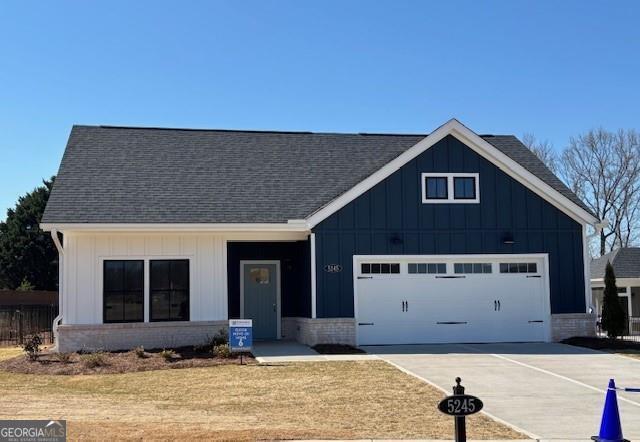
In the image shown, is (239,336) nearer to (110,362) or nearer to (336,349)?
(336,349)

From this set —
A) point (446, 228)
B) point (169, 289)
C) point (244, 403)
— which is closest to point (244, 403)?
point (244, 403)

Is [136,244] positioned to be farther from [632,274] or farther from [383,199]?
[632,274]

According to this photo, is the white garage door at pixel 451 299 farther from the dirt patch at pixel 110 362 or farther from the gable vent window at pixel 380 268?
the dirt patch at pixel 110 362

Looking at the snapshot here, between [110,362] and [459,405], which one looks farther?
[110,362]

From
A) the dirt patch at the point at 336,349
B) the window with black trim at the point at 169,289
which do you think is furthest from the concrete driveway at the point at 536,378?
the window with black trim at the point at 169,289

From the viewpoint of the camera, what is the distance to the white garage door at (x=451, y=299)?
806 inches

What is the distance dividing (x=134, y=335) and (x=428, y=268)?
8.04 metres

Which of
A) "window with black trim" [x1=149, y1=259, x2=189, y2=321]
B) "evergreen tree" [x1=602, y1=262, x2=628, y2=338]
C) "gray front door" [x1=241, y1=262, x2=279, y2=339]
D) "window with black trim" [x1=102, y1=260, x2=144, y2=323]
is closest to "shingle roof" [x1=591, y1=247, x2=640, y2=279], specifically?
"evergreen tree" [x1=602, y1=262, x2=628, y2=338]

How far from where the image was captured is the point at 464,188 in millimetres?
21031

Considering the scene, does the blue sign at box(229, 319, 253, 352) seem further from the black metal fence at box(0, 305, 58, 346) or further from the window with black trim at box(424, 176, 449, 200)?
the black metal fence at box(0, 305, 58, 346)

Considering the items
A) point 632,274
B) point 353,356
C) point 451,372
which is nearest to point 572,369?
point 451,372

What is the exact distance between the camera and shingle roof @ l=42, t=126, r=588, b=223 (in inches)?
792

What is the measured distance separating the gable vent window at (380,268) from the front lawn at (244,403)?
4158 mm

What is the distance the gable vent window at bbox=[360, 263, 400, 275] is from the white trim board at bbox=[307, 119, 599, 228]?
1792mm
